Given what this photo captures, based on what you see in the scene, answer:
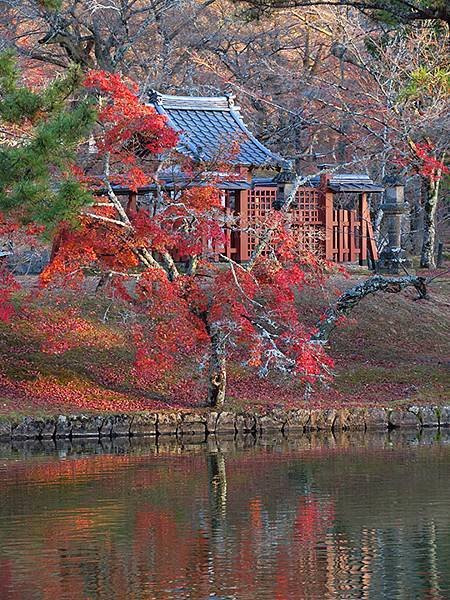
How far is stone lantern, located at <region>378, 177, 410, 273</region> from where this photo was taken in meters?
32.2

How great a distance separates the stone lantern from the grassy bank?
2.76 metres

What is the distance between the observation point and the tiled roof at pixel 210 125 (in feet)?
97.1

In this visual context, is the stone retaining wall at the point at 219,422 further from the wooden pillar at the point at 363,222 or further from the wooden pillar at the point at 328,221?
the wooden pillar at the point at 363,222

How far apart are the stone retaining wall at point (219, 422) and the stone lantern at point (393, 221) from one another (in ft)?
30.8

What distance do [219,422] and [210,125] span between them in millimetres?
10397

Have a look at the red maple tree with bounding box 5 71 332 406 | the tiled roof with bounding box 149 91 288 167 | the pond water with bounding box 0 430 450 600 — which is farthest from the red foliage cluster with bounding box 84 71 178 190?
the tiled roof with bounding box 149 91 288 167

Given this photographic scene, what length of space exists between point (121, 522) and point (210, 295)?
9279 millimetres

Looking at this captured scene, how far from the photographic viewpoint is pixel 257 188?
31.2m

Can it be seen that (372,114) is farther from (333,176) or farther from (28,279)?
(28,279)

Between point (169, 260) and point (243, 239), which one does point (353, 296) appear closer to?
point (169, 260)

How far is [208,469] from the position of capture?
1827 centimetres

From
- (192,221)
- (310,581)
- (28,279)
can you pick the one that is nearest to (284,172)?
(28,279)

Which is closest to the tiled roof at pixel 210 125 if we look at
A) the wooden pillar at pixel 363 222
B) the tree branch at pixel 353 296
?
the wooden pillar at pixel 363 222

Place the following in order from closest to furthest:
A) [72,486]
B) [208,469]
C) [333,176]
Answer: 1. [72,486]
2. [208,469]
3. [333,176]
